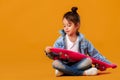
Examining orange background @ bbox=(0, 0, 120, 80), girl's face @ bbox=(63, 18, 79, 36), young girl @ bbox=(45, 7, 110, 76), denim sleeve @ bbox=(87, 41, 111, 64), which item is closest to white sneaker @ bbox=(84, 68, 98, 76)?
young girl @ bbox=(45, 7, 110, 76)

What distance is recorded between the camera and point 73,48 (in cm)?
298

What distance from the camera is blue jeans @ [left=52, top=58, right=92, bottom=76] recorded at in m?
2.90

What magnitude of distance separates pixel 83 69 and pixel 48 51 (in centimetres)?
24

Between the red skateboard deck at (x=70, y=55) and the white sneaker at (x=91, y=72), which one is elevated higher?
the red skateboard deck at (x=70, y=55)

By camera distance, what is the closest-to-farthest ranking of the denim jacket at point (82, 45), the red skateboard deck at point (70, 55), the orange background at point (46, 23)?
1. the red skateboard deck at point (70, 55)
2. the denim jacket at point (82, 45)
3. the orange background at point (46, 23)

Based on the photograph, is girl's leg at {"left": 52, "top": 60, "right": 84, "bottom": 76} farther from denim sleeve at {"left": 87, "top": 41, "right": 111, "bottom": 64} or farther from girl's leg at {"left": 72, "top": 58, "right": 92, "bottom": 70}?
denim sleeve at {"left": 87, "top": 41, "right": 111, "bottom": 64}

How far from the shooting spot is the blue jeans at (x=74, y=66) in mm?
2898

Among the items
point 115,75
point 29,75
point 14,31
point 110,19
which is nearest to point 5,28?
point 14,31

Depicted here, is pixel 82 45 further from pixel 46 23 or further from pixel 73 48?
pixel 46 23

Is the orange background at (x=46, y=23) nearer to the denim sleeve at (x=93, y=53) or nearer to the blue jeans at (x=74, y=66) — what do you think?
the denim sleeve at (x=93, y=53)

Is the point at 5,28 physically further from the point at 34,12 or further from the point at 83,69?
the point at 83,69

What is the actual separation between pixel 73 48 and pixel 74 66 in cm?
11

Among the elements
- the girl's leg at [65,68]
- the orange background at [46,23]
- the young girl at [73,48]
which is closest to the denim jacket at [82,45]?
the young girl at [73,48]

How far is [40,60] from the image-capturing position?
153 inches
